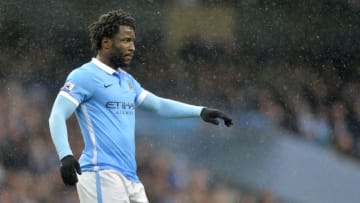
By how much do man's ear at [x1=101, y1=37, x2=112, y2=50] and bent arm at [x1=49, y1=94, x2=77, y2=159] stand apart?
0.42 m

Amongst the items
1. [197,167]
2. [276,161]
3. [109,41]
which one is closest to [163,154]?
[197,167]

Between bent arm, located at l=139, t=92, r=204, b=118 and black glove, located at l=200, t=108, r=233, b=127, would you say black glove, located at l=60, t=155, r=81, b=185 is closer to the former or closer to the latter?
bent arm, located at l=139, t=92, r=204, b=118

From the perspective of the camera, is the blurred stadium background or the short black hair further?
the blurred stadium background

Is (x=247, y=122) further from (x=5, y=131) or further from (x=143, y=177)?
(x=5, y=131)

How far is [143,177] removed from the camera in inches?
372

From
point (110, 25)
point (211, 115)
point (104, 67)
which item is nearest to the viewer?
point (104, 67)

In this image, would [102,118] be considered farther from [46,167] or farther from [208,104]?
[208,104]

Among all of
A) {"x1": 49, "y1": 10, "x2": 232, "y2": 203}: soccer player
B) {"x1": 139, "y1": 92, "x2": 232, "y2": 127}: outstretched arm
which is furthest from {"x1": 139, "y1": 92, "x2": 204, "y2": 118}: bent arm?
{"x1": 49, "y1": 10, "x2": 232, "y2": 203}: soccer player

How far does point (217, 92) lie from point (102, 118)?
16.7 ft

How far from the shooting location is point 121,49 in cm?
524

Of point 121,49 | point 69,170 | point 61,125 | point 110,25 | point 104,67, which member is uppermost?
point 110,25

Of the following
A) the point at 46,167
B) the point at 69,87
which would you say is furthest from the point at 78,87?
the point at 46,167

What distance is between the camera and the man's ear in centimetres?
526

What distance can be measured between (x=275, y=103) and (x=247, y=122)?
317mm
